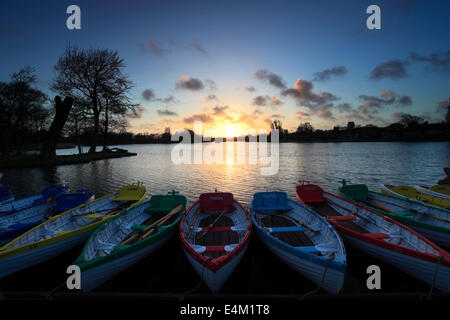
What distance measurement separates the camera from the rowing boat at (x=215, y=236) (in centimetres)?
501

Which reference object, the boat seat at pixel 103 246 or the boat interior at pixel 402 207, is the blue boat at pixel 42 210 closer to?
the boat seat at pixel 103 246

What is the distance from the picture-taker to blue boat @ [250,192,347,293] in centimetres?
490

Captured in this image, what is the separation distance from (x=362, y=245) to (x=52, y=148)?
145 feet

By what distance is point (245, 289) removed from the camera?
19.2 feet

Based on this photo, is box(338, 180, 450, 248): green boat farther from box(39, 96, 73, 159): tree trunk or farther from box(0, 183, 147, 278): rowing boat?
box(39, 96, 73, 159): tree trunk

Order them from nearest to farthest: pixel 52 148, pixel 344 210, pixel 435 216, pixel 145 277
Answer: pixel 145 277 → pixel 435 216 → pixel 344 210 → pixel 52 148

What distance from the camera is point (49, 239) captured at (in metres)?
6.17

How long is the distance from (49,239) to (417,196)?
18.6m

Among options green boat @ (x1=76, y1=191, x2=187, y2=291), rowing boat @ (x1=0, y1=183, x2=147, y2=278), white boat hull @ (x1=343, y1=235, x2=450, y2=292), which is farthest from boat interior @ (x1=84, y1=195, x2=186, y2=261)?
white boat hull @ (x1=343, y1=235, x2=450, y2=292)

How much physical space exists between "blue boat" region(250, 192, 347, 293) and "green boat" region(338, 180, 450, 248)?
3794 mm

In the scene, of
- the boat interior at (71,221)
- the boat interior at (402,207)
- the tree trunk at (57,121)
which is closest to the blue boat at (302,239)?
the boat interior at (402,207)
